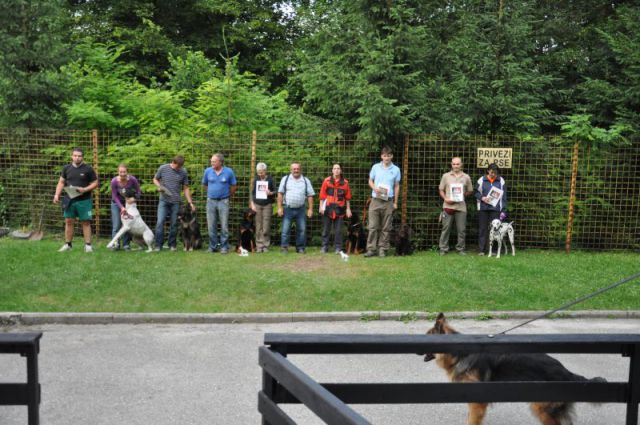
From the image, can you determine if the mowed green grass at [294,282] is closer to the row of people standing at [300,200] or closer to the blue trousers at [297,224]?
the blue trousers at [297,224]

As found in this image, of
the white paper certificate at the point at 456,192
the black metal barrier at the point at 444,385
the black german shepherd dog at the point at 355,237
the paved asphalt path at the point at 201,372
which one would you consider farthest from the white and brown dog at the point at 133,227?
the black metal barrier at the point at 444,385

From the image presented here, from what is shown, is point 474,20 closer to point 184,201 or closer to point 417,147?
point 417,147

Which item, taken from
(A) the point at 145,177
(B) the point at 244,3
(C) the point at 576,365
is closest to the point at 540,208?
(C) the point at 576,365

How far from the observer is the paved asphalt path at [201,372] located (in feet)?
18.4

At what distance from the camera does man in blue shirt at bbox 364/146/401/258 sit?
44.2 feet

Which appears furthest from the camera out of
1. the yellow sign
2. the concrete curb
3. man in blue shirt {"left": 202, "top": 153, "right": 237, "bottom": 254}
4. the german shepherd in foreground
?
the yellow sign

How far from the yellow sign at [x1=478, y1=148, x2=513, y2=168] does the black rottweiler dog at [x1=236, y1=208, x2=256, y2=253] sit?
206 inches

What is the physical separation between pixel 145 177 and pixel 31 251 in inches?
126

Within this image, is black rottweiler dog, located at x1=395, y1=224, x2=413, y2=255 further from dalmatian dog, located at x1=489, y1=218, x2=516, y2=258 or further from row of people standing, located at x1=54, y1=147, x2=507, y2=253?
dalmatian dog, located at x1=489, y1=218, x2=516, y2=258

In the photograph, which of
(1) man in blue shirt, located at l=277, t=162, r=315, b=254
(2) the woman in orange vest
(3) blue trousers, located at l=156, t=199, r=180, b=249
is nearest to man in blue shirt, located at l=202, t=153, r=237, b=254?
(3) blue trousers, located at l=156, t=199, r=180, b=249

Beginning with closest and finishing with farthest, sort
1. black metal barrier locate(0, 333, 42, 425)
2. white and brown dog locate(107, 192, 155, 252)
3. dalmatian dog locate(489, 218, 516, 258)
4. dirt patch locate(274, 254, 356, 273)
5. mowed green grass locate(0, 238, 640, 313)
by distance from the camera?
black metal barrier locate(0, 333, 42, 425)
mowed green grass locate(0, 238, 640, 313)
dirt patch locate(274, 254, 356, 273)
white and brown dog locate(107, 192, 155, 252)
dalmatian dog locate(489, 218, 516, 258)

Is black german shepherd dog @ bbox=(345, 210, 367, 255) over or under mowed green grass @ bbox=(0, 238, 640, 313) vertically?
over

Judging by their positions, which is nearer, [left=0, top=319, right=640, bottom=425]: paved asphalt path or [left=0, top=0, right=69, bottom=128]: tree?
[left=0, top=319, right=640, bottom=425]: paved asphalt path

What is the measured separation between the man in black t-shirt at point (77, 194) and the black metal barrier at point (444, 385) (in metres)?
10.9
